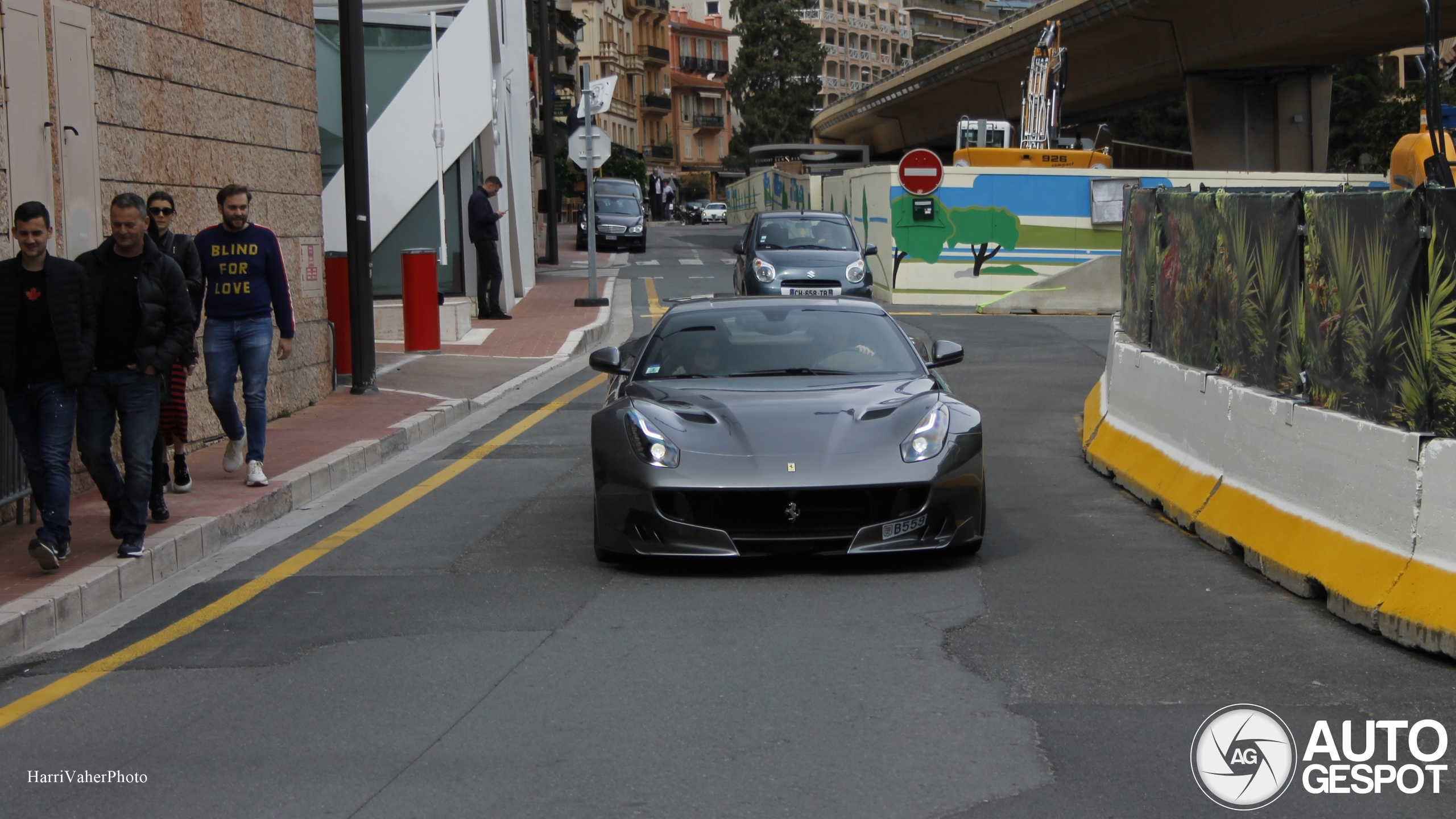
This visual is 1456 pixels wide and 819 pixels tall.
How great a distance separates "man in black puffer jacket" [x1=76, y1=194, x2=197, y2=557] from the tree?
349ft

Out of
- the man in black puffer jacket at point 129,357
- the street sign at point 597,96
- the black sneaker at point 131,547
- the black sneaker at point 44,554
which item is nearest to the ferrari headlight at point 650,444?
the man in black puffer jacket at point 129,357

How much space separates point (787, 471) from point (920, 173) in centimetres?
2035

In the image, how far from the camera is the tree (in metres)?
113

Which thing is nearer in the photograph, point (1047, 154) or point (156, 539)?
point (156, 539)

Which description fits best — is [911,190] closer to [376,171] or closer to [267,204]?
[376,171]

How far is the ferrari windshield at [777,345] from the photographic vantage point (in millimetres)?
8109

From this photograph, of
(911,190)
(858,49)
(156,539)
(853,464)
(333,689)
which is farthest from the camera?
(858,49)

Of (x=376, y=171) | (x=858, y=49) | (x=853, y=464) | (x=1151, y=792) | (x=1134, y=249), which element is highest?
(x=858, y=49)

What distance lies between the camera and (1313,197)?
23.8 ft

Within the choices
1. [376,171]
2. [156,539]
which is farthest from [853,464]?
[376,171]

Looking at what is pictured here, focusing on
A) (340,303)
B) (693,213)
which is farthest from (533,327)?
(693,213)

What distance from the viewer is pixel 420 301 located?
17.8 metres

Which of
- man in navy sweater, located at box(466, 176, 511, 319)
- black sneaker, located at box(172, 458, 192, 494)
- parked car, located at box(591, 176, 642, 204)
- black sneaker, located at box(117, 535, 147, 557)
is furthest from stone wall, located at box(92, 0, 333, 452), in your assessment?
parked car, located at box(591, 176, 642, 204)

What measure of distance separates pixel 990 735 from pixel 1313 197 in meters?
3.75
